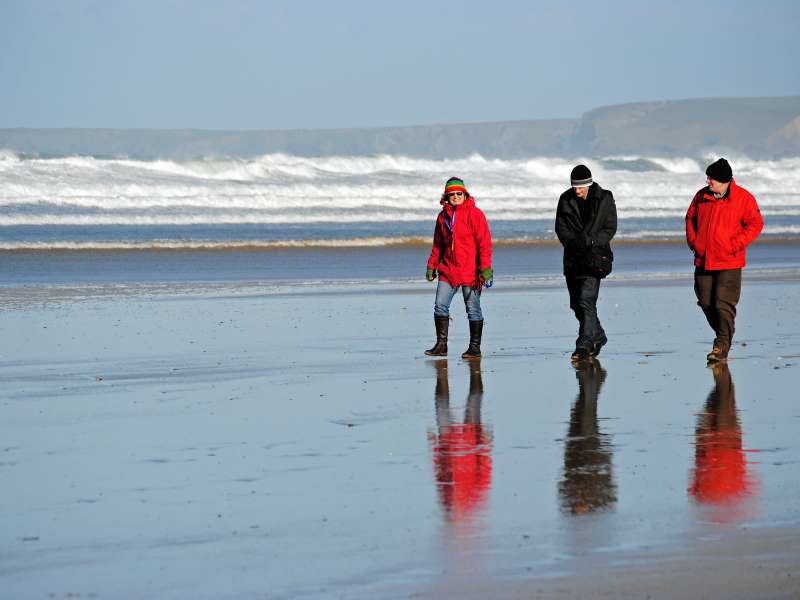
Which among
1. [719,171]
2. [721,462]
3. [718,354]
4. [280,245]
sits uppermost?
[719,171]

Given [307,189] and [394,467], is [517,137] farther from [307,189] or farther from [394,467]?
[394,467]

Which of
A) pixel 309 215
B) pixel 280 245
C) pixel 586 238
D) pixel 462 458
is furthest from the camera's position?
pixel 309 215

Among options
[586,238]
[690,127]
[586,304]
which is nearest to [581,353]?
[586,304]

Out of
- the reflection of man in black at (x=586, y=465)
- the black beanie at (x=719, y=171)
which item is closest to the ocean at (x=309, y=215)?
the black beanie at (x=719, y=171)

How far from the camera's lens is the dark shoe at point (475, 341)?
10.7 meters

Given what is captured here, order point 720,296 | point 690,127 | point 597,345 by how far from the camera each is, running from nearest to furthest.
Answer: point 720,296 → point 597,345 → point 690,127

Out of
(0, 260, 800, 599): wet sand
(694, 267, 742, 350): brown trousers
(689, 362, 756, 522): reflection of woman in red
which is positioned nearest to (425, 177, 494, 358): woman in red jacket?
(0, 260, 800, 599): wet sand

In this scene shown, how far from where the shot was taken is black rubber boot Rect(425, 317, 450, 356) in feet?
35.7

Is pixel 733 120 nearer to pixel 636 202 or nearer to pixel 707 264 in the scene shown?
pixel 636 202

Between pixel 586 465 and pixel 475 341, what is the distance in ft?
15.2

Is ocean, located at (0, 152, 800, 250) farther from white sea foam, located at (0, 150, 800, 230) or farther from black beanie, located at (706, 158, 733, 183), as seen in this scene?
black beanie, located at (706, 158, 733, 183)

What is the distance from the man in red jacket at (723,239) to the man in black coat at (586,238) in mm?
661

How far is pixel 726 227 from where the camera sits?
10.2m

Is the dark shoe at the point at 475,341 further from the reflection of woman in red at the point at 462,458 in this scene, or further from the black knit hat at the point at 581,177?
the reflection of woman in red at the point at 462,458
